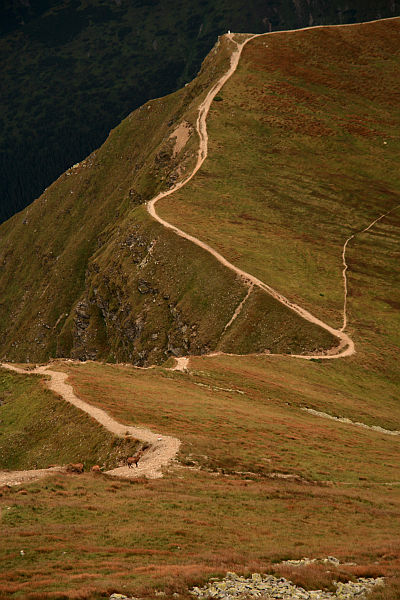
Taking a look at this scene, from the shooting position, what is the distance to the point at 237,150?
513 ft

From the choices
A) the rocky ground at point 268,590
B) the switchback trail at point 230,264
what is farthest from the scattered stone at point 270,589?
the switchback trail at point 230,264

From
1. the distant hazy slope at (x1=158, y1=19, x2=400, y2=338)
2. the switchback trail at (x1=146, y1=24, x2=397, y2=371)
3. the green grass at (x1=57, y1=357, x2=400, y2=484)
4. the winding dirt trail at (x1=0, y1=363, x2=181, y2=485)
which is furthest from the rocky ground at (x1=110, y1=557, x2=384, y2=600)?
the distant hazy slope at (x1=158, y1=19, x2=400, y2=338)

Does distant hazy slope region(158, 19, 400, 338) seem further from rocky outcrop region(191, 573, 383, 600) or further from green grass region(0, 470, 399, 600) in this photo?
rocky outcrop region(191, 573, 383, 600)

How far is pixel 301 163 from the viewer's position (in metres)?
155

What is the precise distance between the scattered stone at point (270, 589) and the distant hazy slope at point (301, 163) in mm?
72309

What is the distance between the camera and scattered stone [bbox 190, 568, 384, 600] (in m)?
25.1

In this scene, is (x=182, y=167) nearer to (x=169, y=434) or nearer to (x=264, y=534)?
(x=169, y=434)

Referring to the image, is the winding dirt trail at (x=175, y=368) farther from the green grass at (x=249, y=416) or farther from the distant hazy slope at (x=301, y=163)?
the distant hazy slope at (x=301, y=163)

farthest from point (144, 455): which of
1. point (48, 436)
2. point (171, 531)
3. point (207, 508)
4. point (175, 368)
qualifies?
point (175, 368)

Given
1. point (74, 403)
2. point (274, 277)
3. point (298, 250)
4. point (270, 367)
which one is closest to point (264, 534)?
point (74, 403)

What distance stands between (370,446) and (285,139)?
118 metres

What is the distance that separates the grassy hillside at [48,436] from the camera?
1852 inches

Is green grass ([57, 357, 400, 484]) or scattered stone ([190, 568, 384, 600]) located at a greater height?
scattered stone ([190, 568, 384, 600])

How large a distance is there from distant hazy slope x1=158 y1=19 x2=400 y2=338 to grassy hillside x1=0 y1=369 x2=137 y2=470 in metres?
52.2
